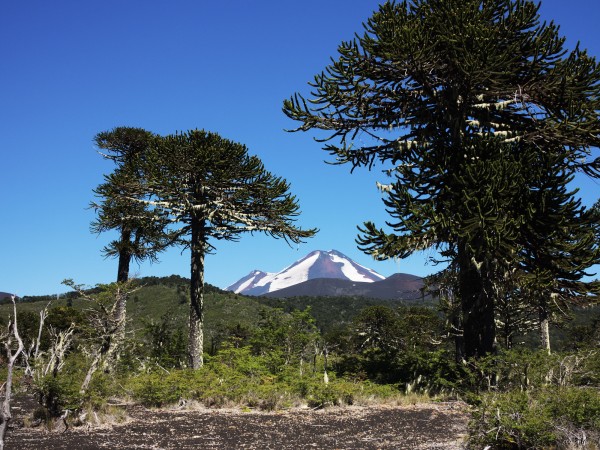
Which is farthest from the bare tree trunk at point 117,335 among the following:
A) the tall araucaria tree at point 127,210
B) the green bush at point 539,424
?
the green bush at point 539,424

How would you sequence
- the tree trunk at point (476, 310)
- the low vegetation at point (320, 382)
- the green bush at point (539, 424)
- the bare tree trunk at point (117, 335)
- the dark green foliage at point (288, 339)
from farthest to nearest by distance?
the dark green foliage at point (288, 339) < the tree trunk at point (476, 310) < the bare tree trunk at point (117, 335) < the low vegetation at point (320, 382) < the green bush at point (539, 424)

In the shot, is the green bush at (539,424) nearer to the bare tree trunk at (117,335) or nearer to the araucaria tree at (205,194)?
the bare tree trunk at (117,335)

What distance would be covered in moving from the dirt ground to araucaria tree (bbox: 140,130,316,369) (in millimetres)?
6497

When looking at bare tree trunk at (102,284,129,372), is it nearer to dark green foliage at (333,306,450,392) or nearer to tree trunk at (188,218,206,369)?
tree trunk at (188,218,206,369)

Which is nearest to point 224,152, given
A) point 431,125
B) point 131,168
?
point 131,168

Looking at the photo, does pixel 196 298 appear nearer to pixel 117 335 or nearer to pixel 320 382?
pixel 117 335

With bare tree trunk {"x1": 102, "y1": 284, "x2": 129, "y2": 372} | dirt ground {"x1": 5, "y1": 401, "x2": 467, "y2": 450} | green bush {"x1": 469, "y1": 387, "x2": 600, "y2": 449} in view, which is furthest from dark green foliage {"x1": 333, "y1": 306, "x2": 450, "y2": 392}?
bare tree trunk {"x1": 102, "y1": 284, "x2": 129, "y2": 372}

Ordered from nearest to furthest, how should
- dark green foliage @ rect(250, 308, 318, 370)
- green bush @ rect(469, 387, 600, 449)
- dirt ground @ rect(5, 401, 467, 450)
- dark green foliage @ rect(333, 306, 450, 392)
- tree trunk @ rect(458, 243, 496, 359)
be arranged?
green bush @ rect(469, 387, 600, 449), dirt ground @ rect(5, 401, 467, 450), tree trunk @ rect(458, 243, 496, 359), dark green foliage @ rect(333, 306, 450, 392), dark green foliage @ rect(250, 308, 318, 370)

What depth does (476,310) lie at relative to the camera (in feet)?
38.0

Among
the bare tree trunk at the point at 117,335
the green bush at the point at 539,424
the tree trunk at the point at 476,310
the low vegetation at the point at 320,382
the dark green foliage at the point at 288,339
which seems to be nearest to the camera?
the green bush at the point at 539,424

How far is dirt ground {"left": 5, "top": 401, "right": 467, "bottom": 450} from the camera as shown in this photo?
6.97 metres

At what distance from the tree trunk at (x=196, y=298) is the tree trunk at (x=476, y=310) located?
28.0ft

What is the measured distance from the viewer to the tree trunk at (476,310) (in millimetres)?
11438

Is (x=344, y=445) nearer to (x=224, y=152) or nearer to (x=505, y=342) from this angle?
(x=224, y=152)
